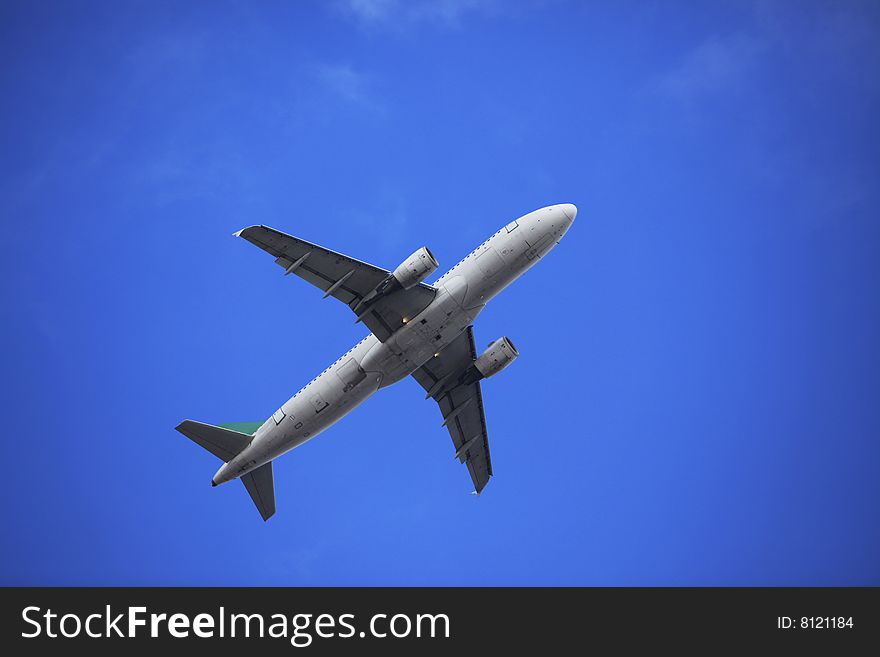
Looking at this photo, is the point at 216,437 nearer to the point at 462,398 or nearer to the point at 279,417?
the point at 279,417

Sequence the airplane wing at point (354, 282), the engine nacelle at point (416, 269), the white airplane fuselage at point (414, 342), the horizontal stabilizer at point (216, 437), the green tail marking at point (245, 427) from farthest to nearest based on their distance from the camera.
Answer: the green tail marking at point (245, 427)
the horizontal stabilizer at point (216, 437)
the white airplane fuselage at point (414, 342)
the airplane wing at point (354, 282)
the engine nacelle at point (416, 269)

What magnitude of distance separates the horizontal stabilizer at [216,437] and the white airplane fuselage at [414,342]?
0.56 m

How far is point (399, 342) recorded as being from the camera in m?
50.5

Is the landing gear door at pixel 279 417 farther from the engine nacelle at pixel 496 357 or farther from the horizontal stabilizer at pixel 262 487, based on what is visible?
the engine nacelle at pixel 496 357

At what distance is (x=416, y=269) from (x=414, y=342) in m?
5.06

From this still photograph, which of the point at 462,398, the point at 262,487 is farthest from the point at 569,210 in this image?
the point at 262,487

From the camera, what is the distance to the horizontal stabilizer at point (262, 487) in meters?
56.9

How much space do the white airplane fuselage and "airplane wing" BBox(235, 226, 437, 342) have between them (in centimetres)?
81

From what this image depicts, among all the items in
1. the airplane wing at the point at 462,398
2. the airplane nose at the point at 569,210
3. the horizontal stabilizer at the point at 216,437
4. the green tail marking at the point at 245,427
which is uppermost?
the airplane nose at the point at 569,210

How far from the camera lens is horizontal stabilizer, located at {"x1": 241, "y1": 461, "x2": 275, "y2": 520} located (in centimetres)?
5694

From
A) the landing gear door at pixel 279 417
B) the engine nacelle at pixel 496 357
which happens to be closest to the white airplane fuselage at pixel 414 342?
the landing gear door at pixel 279 417
